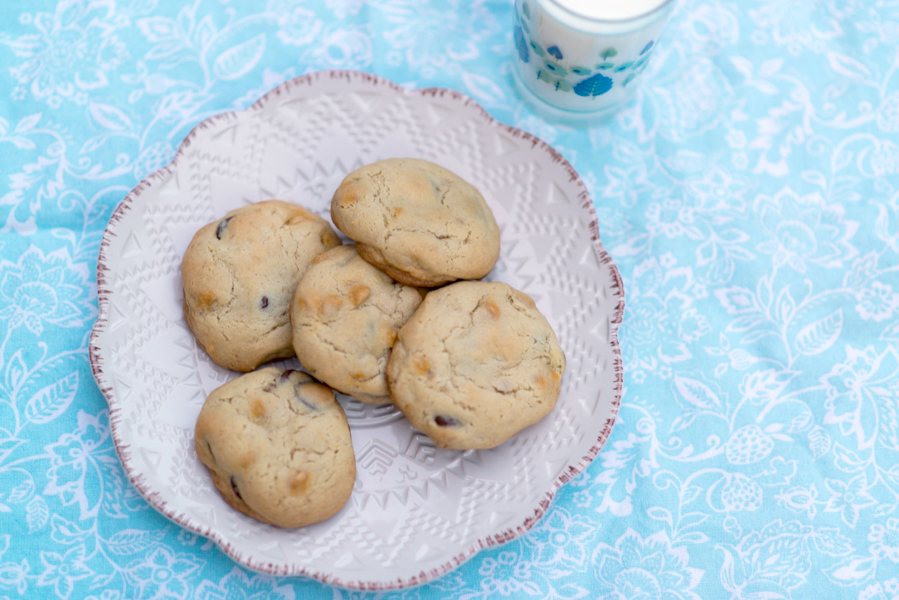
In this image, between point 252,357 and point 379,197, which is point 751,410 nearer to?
point 379,197

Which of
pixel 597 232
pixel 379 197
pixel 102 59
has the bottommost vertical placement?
pixel 597 232

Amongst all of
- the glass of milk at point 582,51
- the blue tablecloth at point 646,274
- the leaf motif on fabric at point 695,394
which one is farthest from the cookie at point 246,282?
the leaf motif on fabric at point 695,394

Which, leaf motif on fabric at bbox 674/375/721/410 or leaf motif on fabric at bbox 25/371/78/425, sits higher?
leaf motif on fabric at bbox 25/371/78/425

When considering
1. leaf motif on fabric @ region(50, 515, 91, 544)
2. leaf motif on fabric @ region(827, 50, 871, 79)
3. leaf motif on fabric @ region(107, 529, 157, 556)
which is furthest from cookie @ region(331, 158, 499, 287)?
leaf motif on fabric @ region(827, 50, 871, 79)

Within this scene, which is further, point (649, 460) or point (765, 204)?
point (765, 204)

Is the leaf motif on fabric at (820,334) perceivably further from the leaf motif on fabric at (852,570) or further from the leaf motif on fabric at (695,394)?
the leaf motif on fabric at (852,570)

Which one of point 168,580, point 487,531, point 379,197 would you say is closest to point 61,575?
point 168,580

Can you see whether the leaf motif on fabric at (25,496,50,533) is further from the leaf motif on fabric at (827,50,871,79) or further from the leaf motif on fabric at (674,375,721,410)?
the leaf motif on fabric at (827,50,871,79)
